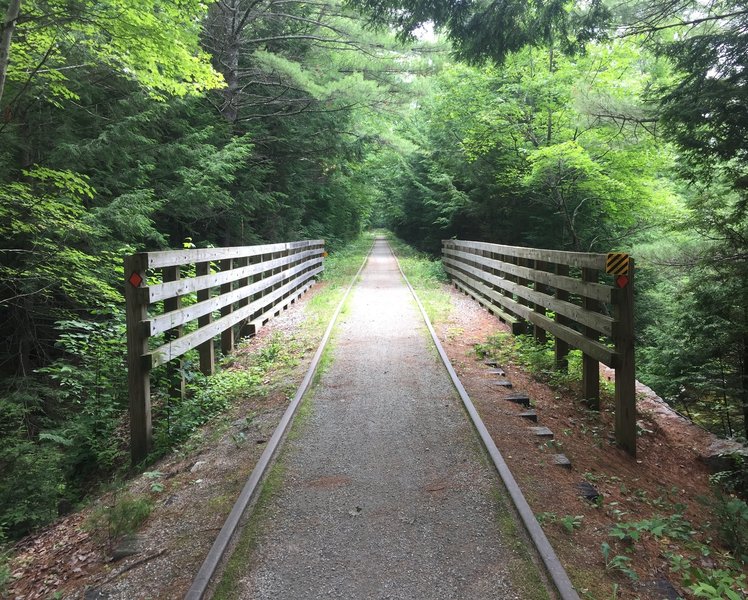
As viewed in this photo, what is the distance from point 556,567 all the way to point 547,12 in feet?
21.8

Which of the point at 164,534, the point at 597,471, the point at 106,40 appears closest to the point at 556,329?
the point at 597,471

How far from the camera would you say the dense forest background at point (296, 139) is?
20.6 feet

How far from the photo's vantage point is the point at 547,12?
265 inches

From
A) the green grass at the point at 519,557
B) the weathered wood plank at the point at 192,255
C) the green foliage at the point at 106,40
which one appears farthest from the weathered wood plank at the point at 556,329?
the green foliage at the point at 106,40

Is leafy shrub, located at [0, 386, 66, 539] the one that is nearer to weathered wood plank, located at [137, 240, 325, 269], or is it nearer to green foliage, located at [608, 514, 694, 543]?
weathered wood plank, located at [137, 240, 325, 269]

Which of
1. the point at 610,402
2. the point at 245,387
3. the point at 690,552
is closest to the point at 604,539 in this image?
the point at 690,552

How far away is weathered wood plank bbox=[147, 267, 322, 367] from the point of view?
16.1 ft

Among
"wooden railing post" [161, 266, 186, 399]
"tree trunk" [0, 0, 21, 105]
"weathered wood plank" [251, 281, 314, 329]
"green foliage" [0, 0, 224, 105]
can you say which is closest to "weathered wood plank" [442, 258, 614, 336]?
"wooden railing post" [161, 266, 186, 399]

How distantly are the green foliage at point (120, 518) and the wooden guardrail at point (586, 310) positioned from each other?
4.07m

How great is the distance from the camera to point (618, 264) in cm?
463

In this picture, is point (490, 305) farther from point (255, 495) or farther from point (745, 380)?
point (255, 495)

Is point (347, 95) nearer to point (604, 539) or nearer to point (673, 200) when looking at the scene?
point (673, 200)

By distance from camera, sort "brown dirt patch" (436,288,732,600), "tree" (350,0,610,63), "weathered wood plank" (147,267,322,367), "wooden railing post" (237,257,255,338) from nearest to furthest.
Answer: "brown dirt patch" (436,288,732,600)
"weathered wood plank" (147,267,322,367)
"tree" (350,0,610,63)
"wooden railing post" (237,257,255,338)

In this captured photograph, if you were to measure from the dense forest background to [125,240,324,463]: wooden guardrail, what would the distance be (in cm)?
91
